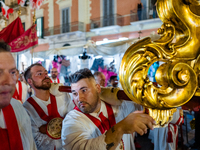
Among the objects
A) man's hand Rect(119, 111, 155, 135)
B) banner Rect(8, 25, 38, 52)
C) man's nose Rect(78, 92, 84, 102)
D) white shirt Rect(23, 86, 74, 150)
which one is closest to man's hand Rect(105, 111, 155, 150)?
man's hand Rect(119, 111, 155, 135)

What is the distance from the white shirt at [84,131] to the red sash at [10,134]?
133mm

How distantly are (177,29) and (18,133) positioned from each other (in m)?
0.43

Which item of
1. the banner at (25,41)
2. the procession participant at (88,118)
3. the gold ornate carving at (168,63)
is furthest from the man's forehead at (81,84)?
the banner at (25,41)

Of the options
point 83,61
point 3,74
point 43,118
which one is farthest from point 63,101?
point 83,61

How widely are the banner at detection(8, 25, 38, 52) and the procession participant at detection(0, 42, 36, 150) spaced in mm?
641

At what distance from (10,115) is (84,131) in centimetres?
21

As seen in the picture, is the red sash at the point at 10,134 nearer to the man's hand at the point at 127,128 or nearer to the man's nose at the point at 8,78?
the man's nose at the point at 8,78

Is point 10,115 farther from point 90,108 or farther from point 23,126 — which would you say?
point 90,108

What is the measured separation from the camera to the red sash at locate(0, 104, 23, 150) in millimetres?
400

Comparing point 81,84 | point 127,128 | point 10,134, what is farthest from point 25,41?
point 127,128

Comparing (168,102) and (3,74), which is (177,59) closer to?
(168,102)

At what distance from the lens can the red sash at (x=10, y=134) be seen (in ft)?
1.31

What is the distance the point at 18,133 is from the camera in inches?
17.3

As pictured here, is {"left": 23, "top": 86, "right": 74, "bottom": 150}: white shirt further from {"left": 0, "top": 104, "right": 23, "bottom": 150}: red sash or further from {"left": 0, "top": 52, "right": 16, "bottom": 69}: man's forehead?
{"left": 0, "top": 52, "right": 16, "bottom": 69}: man's forehead
